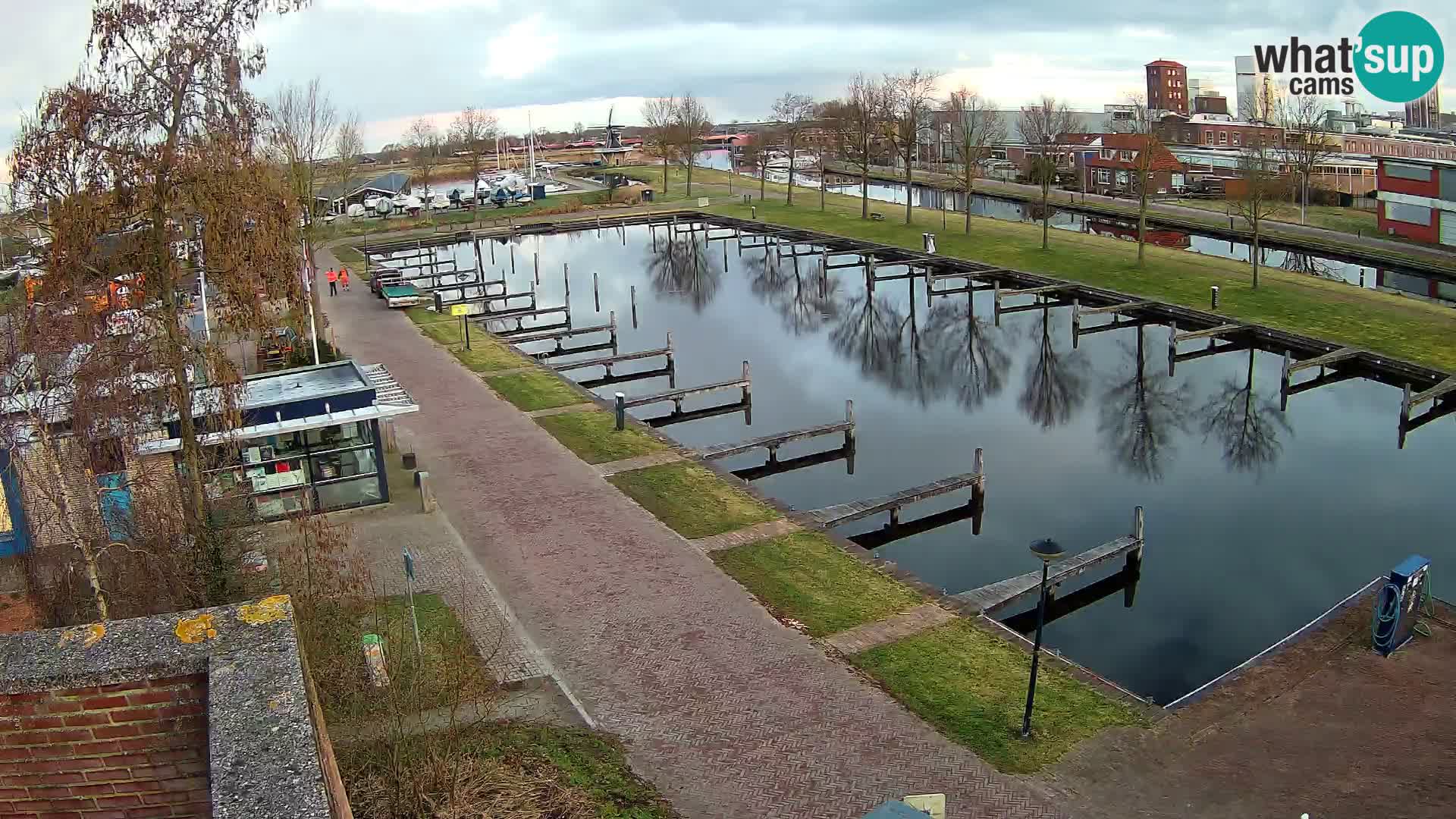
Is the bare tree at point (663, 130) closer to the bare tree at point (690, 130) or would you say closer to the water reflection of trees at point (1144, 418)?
the bare tree at point (690, 130)

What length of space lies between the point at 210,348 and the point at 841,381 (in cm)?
2314

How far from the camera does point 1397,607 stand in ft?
51.3

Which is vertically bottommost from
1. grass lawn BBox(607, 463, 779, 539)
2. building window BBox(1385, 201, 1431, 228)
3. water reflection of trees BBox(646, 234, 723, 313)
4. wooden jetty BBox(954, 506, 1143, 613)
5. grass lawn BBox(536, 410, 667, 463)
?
wooden jetty BBox(954, 506, 1143, 613)

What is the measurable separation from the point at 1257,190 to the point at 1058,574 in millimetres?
30570

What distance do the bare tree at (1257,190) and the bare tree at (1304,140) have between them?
1033mm

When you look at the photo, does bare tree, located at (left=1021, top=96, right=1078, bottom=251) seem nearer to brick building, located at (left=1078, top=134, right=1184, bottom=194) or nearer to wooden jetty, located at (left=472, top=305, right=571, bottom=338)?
brick building, located at (left=1078, top=134, right=1184, bottom=194)

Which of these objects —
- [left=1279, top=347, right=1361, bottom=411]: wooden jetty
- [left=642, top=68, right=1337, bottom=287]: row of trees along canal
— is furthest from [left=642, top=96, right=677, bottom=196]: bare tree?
[left=1279, top=347, right=1361, bottom=411]: wooden jetty

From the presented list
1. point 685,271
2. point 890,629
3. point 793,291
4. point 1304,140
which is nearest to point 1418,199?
point 1304,140

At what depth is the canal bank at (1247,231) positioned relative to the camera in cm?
4853

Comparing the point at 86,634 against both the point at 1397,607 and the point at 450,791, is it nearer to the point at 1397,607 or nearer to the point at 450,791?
the point at 450,791

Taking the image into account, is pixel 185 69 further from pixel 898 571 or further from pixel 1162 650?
pixel 1162 650

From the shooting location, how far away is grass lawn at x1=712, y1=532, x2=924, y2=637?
56.9ft

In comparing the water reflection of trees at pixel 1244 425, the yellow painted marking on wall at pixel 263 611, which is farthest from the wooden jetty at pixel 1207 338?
the yellow painted marking on wall at pixel 263 611

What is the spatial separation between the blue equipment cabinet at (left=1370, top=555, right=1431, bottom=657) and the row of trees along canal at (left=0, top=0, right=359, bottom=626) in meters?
13.8
